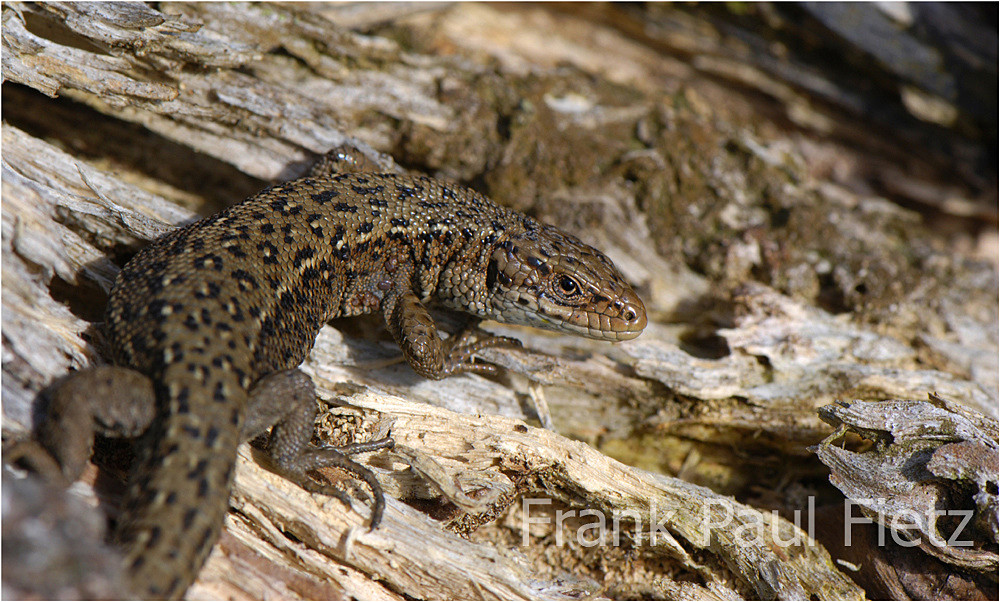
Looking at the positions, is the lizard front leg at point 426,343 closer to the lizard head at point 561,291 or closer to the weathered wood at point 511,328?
the weathered wood at point 511,328

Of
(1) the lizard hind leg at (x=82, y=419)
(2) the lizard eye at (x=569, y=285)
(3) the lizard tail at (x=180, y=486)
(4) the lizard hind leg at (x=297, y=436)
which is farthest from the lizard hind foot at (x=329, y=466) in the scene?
(2) the lizard eye at (x=569, y=285)

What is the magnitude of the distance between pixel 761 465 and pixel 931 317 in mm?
2394

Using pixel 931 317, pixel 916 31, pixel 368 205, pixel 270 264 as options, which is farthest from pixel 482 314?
pixel 916 31

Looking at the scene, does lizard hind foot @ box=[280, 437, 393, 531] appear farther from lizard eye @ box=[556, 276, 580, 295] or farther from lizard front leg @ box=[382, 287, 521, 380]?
lizard eye @ box=[556, 276, 580, 295]

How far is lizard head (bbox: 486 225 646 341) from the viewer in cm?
557

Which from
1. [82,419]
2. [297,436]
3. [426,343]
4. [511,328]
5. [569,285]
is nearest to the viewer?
[82,419]

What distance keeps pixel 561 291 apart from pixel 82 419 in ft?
11.2

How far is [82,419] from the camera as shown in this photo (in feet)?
12.7

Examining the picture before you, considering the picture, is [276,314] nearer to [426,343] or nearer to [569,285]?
[426,343]

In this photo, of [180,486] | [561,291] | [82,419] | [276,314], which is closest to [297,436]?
[276,314]

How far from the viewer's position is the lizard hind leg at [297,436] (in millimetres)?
4355

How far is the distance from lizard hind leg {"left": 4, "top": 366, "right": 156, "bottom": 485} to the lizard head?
274 cm

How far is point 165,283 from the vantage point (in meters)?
4.28

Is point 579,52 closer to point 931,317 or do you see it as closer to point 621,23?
point 621,23
